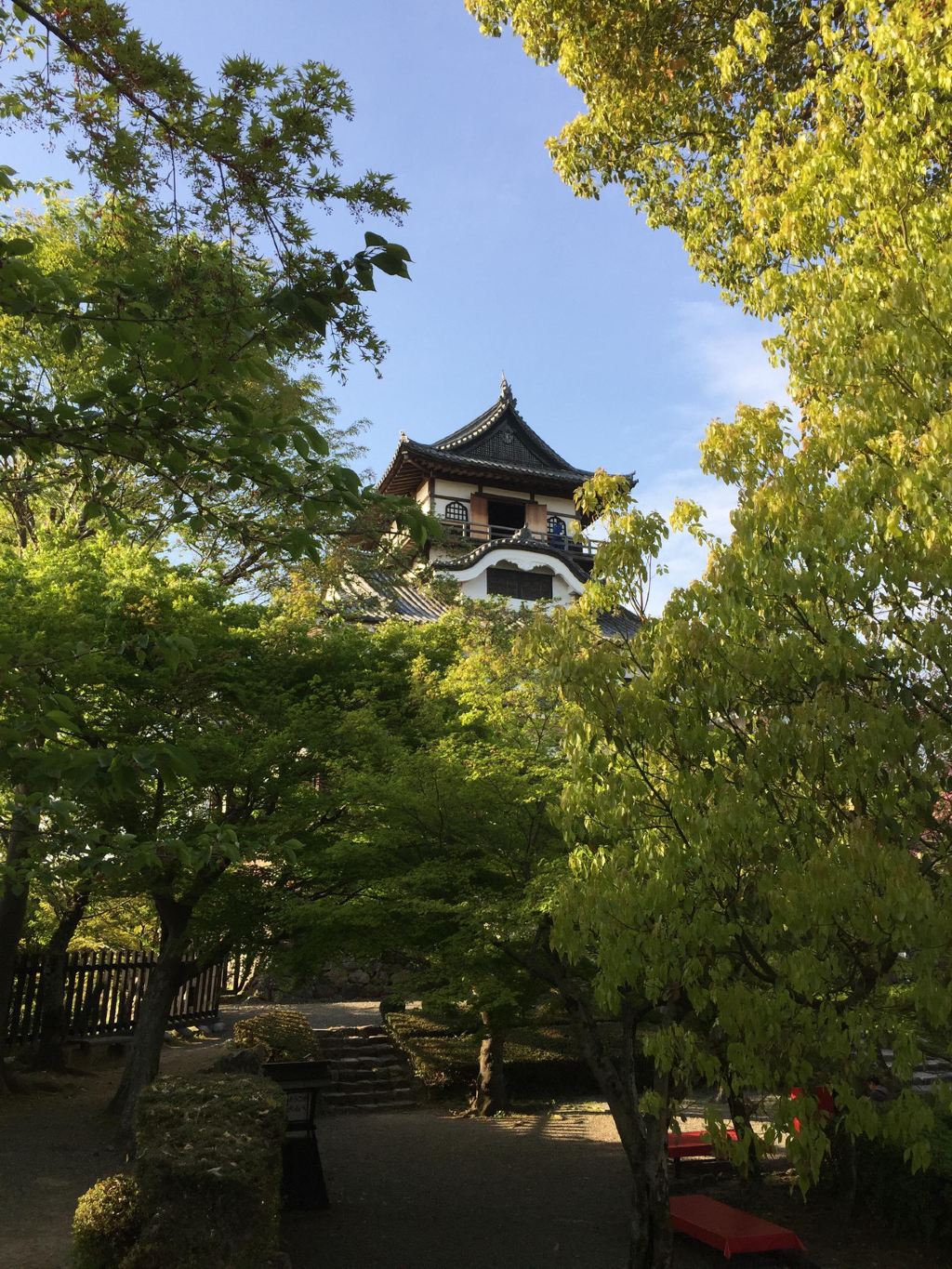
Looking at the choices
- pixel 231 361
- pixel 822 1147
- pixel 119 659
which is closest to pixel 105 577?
pixel 119 659

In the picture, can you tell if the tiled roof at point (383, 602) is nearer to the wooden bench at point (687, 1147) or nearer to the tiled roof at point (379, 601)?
the tiled roof at point (379, 601)

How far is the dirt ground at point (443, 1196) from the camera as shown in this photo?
1016 cm

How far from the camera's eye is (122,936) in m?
21.7

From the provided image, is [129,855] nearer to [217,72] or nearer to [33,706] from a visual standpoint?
[33,706]

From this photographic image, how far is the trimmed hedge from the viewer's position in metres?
18.9

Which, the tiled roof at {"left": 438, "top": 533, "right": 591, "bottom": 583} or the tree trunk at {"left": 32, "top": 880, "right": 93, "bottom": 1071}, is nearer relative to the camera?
the tree trunk at {"left": 32, "top": 880, "right": 93, "bottom": 1071}

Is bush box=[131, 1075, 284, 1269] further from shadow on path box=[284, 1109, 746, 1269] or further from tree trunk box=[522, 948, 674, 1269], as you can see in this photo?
tree trunk box=[522, 948, 674, 1269]

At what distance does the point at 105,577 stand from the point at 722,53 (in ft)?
28.4

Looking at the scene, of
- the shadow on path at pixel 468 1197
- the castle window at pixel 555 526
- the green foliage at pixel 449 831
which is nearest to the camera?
the green foliage at pixel 449 831

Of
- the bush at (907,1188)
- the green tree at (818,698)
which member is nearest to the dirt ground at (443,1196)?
the bush at (907,1188)

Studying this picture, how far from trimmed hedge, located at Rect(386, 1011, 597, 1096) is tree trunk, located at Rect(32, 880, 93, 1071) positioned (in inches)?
260

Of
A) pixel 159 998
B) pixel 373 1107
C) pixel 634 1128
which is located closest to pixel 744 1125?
pixel 634 1128

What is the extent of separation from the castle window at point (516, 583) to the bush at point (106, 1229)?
961 inches

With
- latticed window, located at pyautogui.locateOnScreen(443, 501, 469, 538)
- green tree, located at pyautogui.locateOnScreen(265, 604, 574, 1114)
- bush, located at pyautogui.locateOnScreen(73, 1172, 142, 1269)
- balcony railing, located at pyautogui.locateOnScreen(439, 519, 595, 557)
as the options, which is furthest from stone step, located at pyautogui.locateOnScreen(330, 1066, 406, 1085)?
latticed window, located at pyautogui.locateOnScreen(443, 501, 469, 538)
